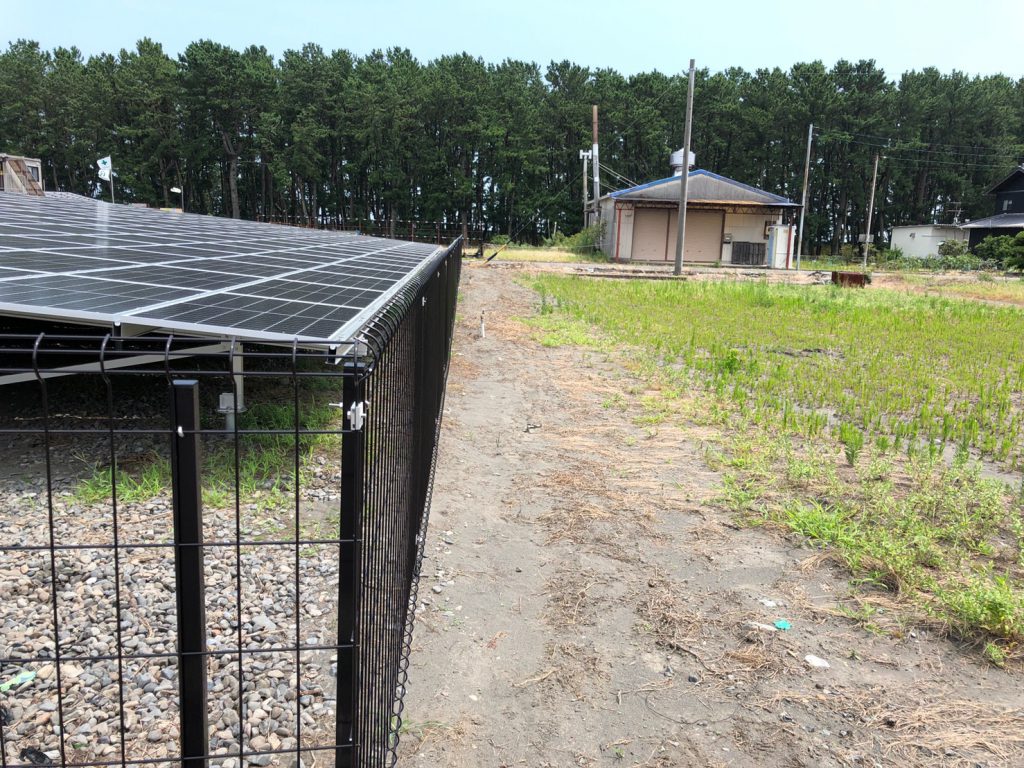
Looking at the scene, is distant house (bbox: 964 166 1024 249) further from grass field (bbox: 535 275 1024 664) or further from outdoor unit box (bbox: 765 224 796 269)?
grass field (bbox: 535 275 1024 664)

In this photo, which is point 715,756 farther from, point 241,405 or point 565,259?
point 565,259

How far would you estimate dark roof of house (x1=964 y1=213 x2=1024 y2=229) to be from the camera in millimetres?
43688

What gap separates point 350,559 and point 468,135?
60057mm

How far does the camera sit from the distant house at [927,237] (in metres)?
47.9

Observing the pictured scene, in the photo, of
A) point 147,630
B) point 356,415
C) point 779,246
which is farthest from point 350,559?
point 779,246

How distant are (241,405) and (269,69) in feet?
205

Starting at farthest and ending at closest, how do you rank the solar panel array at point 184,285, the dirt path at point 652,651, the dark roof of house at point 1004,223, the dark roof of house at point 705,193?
the dark roof of house at point 1004,223 < the dark roof of house at point 705,193 < the solar panel array at point 184,285 < the dirt path at point 652,651

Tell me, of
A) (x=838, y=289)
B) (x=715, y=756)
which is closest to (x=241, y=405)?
(x=715, y=756)

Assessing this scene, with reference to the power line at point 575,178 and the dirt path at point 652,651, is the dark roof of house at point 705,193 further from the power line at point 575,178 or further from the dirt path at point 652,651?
the dirt path at point 652,651

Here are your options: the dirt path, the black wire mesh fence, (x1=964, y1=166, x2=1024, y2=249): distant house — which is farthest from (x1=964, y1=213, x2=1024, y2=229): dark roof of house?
the black wire mesh fence

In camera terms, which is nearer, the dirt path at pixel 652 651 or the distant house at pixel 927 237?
the dirt path at pixel 652 651

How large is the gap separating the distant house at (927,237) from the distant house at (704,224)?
16601 millimetres

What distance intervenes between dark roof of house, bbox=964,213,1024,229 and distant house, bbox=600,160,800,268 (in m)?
17.0

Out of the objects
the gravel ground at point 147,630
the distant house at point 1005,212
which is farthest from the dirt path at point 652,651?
the distant house at point 1005,212
